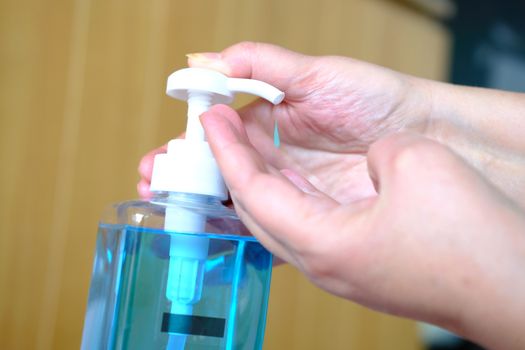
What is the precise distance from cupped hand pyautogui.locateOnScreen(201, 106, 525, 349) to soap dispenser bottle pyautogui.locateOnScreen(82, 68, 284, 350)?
10 centimetres

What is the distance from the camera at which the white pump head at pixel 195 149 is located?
0.35 meters

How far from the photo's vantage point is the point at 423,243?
236 mm

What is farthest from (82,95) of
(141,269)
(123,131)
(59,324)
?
(141,269)

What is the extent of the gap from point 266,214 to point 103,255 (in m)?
0.16

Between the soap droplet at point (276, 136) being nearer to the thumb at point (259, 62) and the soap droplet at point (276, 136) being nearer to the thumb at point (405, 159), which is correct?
the thumb at point (259, 62)

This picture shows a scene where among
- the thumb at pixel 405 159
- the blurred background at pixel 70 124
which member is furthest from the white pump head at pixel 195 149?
the blurred background at pixel 70 124

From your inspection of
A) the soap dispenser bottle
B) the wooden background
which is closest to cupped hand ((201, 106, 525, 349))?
the soap dispenser bottle

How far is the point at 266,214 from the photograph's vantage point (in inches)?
10.4

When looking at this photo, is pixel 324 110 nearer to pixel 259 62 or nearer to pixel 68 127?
pixel 259 62

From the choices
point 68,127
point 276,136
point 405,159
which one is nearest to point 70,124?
point 68,127

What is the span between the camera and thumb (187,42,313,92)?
1.32ft

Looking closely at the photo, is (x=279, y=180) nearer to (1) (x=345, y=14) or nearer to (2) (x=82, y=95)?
(2) (x=82, y=95)

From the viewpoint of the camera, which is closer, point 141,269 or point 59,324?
point 141,269

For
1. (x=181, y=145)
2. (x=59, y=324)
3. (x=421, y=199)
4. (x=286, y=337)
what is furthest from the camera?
(x=286, y=337)
